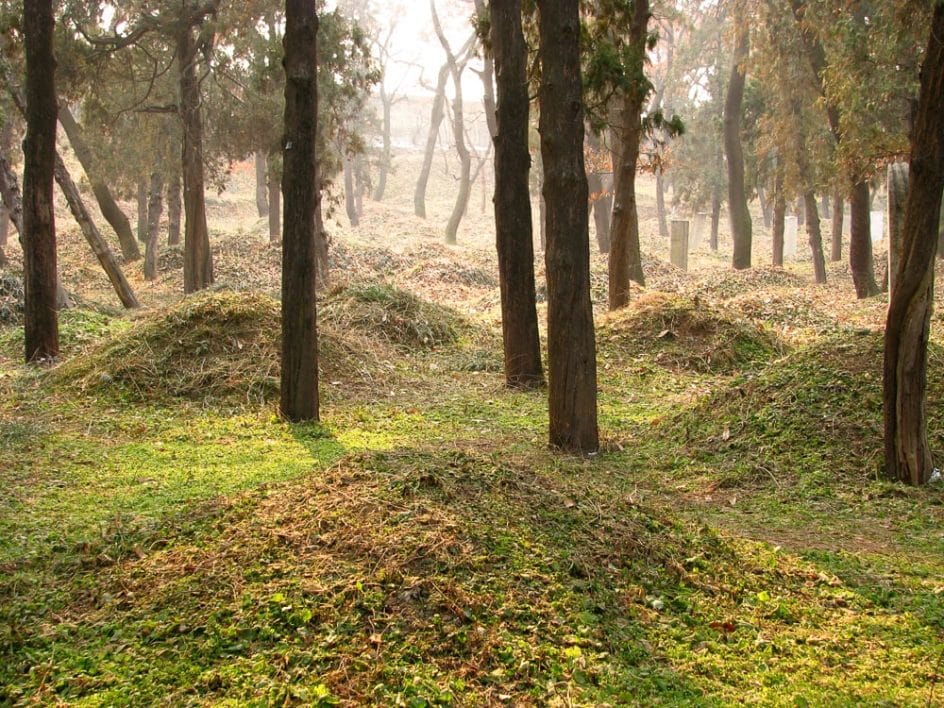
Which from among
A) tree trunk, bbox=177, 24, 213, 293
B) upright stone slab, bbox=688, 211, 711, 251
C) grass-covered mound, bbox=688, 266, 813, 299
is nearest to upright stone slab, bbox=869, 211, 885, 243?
upright stone slab, bbox=688, 211, 711, 251

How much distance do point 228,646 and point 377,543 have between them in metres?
0.95

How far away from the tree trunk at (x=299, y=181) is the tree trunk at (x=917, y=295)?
197 inches

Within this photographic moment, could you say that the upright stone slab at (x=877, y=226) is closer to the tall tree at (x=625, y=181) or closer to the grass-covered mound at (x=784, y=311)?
the grass-covered mound at (x=784, y=311)

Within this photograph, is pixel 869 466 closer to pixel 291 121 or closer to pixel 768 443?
pixel 768 443

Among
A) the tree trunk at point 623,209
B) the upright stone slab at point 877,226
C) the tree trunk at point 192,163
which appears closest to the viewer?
the tree trunk at point 623,209

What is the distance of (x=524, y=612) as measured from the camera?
169 inches

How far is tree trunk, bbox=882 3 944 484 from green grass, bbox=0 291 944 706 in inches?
12.9

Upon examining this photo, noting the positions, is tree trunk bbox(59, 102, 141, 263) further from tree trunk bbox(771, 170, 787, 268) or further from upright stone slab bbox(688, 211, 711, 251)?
upright stone slab bbox(688, 211, 711, 251)

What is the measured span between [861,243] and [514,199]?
11.9 m

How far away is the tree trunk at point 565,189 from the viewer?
7430 mm

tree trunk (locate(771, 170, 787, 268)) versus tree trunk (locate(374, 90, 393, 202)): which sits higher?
tree trunk (locate(374, 90, 393, 202))

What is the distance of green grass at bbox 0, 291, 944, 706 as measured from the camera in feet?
12.7

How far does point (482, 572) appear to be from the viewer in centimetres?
455

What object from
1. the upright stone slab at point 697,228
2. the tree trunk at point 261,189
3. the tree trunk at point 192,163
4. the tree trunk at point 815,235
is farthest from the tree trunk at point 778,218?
the tree trunk at point 261,189
